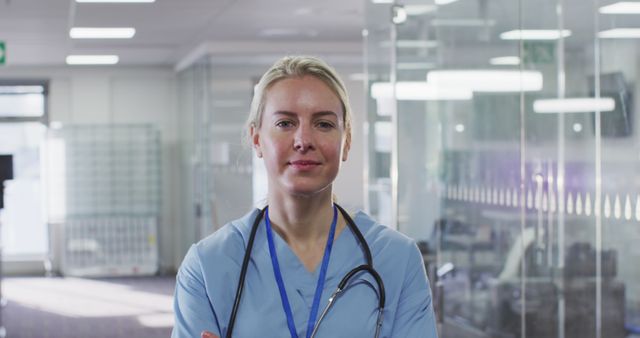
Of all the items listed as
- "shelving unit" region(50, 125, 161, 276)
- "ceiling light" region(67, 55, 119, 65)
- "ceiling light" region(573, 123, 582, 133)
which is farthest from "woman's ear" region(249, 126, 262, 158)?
"shelving unit" region(50, 125, 161, 276)

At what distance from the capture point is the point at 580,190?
14.5 ft

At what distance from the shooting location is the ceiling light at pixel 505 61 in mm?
5026

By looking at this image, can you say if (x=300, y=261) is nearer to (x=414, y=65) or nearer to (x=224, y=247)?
(x=224, y=247)

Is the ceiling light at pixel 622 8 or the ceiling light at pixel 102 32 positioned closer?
the ceiling light at pixel 622 8

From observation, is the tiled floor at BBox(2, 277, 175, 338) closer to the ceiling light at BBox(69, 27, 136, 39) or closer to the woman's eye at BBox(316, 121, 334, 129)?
the ceiling light at BBox(69, 27, 136, 39)

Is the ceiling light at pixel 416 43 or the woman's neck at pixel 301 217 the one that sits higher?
the ceiling light at pixel 416 43

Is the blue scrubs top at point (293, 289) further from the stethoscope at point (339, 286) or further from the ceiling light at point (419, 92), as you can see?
the ceiling light at point (419, 92)

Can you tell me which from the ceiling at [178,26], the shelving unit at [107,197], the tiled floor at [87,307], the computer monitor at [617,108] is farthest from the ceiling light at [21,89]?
the computer monitor at [617,108]

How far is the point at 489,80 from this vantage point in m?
5.40

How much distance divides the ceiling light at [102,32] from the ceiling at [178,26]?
0.13m

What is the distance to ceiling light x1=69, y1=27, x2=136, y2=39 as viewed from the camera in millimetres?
10844

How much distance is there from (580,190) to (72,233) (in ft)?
39.5

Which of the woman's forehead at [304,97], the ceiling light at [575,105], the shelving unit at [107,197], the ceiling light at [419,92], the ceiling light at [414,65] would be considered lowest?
the shelving unit at [107,197]

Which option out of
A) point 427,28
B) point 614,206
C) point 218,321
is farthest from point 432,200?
point 218,321
